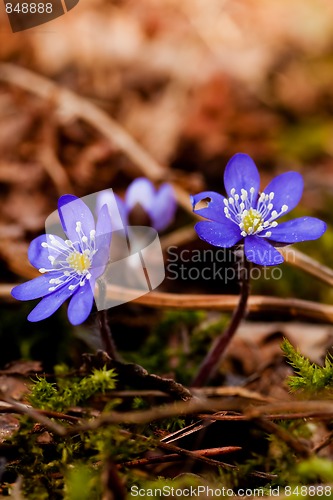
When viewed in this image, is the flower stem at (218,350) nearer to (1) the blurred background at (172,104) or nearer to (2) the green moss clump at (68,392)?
(2) the green moss clump at (68,392)

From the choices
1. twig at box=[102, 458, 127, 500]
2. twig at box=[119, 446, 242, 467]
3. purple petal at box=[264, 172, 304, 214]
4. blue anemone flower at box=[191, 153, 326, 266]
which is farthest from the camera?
purple petal at box=[264, 172, 304, 214]

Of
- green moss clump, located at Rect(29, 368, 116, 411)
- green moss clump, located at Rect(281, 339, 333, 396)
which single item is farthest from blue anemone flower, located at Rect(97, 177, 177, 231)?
green moss clump, located at Rect(281, 339, 333, 396)

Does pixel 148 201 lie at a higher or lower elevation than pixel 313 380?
higher

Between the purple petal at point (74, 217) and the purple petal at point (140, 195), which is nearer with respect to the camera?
the purple petal at point (74, 217)

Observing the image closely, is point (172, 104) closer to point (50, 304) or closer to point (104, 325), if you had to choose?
point (104, 325)

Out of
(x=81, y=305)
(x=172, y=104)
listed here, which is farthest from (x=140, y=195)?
(x=172, y=104)

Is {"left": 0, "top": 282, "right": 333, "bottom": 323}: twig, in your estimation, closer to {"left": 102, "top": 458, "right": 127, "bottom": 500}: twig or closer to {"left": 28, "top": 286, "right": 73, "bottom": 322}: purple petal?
{"left": 28, "top": 286, "right": 73, "bottom": 322}: purple petal

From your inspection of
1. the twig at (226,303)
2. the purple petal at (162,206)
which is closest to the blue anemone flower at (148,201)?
the purple petal at (162,206)
